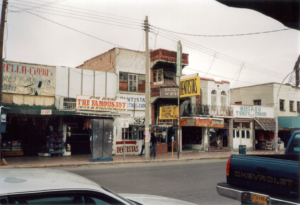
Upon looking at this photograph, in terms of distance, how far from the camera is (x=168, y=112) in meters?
23.5

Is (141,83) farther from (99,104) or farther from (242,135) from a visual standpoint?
(242,135)

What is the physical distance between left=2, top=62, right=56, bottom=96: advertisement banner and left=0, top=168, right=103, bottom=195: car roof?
17296 millimetres

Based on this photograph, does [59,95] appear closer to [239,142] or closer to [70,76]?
[70,76]

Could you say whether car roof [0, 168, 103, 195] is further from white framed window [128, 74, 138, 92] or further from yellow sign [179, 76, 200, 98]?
white framed window [128, 74, 138, 92]

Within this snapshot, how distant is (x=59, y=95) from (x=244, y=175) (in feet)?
56.0

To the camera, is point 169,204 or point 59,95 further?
point 59,95

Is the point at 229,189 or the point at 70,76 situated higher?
the point at 70,76

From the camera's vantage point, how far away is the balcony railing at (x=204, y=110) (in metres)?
27.0

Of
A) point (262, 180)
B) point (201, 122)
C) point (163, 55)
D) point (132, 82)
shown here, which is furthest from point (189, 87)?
A: point (262, 180)

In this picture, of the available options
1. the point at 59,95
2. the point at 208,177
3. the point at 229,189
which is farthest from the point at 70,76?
the point at 229,189

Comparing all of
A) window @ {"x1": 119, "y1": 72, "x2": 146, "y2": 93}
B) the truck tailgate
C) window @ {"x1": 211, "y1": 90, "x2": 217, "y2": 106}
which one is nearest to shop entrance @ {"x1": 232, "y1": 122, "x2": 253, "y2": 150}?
window @ {"x1": 211, "y1": 90, "x2": 217, "y2": 106}

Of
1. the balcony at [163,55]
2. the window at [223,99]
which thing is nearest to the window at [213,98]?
the window at [223,99]

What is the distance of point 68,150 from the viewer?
20.6 m

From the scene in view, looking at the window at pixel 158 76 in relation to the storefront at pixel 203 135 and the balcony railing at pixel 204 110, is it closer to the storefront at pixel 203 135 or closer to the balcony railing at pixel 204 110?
the balcony railing at pixel 204 110
